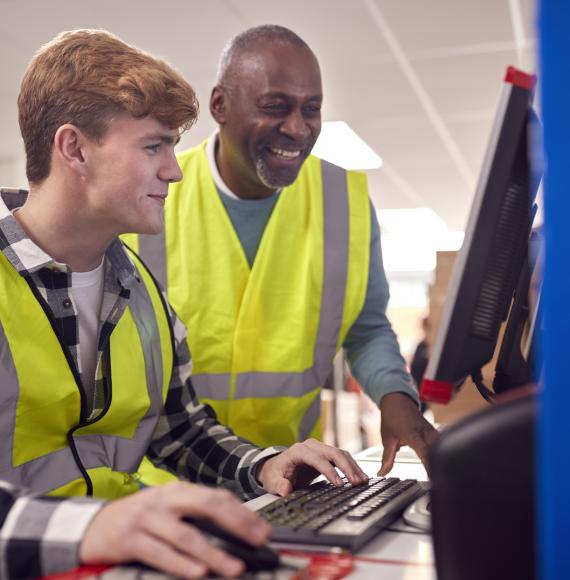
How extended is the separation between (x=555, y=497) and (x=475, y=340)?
304mm

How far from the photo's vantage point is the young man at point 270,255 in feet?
5.33

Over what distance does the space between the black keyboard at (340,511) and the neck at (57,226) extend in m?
0.52

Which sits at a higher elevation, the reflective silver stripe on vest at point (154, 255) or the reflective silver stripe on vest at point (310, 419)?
the reflective silver stripe on vest at point (154, 255)

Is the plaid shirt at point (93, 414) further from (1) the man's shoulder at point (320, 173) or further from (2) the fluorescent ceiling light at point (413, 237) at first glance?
(2) the fluorescent ceiling light at point (413, 237)

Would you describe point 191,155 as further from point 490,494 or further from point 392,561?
point 490,494

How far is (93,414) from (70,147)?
40 centimetres

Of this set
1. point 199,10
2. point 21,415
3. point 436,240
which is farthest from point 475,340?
point 436,240

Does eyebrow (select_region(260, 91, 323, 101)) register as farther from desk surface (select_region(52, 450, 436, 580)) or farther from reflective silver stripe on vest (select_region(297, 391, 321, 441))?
desk surface (select_region(52, 450, 436, 580))

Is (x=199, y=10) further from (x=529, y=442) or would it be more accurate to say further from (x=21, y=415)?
(x=529, y=442)

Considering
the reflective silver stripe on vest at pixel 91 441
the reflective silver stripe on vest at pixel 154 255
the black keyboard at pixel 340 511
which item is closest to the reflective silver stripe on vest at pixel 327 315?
the reflective silver stripe on vest at pixel 154 255

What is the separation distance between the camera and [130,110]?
Result: 119 cm

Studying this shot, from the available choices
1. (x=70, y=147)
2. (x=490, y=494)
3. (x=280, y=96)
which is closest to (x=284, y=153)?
(x=280, y=96)

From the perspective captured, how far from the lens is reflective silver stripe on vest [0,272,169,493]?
1004 mm

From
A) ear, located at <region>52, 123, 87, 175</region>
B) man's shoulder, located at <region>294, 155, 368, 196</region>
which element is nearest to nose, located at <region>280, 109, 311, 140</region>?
man's shoulder, located at <region>294, 155, 368, 196</region>
